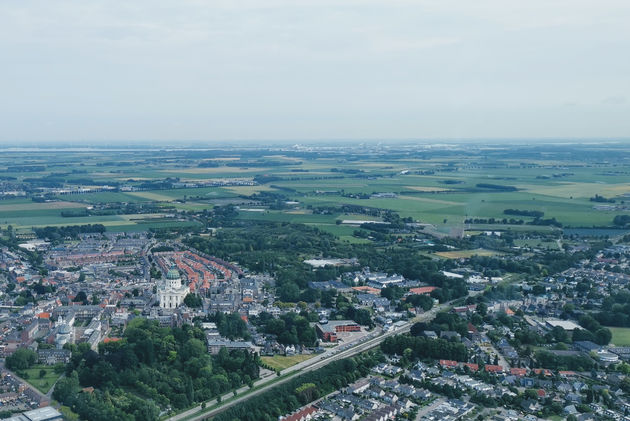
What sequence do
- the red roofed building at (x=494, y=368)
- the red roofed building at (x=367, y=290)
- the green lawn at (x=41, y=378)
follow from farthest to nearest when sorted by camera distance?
the red roofed building at (x=367, y=290) < the red roofed building at (x=494, y=368) < the green lawn at (x=41, y=378)

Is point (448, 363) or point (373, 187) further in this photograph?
point (373, 187)

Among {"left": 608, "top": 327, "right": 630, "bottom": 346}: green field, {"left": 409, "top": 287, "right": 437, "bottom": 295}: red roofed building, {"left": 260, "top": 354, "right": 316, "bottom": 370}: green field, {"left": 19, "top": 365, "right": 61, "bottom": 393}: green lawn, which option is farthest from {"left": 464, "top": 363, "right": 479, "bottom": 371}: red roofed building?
{"left": 19, "top": 365, "right": 61, "bottom": 393}: green lawn

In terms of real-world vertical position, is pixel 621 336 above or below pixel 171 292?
below

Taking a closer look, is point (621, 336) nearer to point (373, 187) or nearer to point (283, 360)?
point (283, 360)

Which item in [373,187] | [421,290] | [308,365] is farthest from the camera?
[373,187]

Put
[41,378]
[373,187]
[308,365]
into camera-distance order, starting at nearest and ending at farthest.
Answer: [41,378] < [308,365] < [373,187]

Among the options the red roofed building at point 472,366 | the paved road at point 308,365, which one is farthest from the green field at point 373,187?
the red roofed building at point 472,366

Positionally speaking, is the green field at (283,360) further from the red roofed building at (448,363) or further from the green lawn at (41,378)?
the green lawn at (41,378)

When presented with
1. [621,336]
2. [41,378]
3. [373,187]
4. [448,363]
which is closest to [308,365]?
[448,363]
